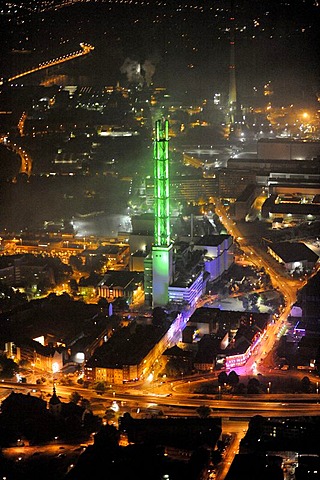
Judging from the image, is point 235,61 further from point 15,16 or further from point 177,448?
point 177,448

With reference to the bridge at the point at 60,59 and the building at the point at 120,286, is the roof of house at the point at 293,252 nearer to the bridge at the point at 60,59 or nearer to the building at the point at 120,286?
the building at the point at 120,286

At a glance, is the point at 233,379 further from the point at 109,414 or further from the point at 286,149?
the point at 286,149

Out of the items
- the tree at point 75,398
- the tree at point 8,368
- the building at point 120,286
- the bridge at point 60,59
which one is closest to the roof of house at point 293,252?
the building at point 120,286

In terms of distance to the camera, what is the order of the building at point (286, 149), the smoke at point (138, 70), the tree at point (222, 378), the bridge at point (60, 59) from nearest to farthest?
1. the tree at point (222, 378)
2. the building at point (286, 149)
3. the bridge at point (60, 59)
4. the smoke at point (138, 70)

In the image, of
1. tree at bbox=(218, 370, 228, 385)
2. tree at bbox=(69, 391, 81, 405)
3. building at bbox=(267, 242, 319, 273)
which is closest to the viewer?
tree at bbox=(69, 391, 81, 405)

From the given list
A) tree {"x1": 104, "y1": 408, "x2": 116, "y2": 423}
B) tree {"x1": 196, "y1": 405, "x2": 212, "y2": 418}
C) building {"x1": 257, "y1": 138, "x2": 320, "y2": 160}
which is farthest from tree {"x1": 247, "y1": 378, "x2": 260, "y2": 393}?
building {"x1": 257, "y1": 138, "x2": 320, "y2": 160}

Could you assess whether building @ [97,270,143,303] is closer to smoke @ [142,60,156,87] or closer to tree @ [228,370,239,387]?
tree @ [228,370,239,387]

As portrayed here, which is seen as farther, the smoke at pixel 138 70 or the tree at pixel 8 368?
the smoke at pixel 138 70

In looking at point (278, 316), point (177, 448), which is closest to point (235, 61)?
point (278, 316)
